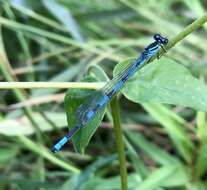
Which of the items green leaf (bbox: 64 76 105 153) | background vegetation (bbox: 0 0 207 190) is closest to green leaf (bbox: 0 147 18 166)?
background vegetation (bbox: 0 0 207 190)

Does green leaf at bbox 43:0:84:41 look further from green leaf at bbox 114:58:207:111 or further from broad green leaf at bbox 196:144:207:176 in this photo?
green leaf at bbox 114:58:207:111

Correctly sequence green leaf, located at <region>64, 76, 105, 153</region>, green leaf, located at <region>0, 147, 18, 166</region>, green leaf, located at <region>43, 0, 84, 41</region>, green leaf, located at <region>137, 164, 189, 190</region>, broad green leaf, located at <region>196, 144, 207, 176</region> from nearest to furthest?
green leaf, located at <region>64, 76, 105, 153</region> → green leaf, located at <region>137, 164, 189, 190</region> → broad green leaf, located at <region>196, 144, 207, 176</region> → green leaf, located at <region>0, 147, 18, 166</region> → green leaf, located at <region>43, 0, 84, 41</region>

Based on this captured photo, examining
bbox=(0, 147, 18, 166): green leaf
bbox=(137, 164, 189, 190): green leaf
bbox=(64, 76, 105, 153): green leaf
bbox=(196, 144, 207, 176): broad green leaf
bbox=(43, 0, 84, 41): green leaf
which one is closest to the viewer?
bbox=(64, 76, 105, 153): green leaf

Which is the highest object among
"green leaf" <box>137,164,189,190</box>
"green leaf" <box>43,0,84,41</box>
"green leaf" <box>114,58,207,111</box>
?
"green leaf" <box>43,0,84,41</box>

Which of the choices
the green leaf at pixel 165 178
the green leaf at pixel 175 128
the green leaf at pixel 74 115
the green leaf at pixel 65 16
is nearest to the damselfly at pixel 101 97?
the green leaf at pixel 74 115

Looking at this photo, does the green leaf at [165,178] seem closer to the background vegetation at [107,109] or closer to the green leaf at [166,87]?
the background vegetation at [107,109]

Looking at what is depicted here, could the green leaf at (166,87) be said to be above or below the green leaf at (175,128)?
below

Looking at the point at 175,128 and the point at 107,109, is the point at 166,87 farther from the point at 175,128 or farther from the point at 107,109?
the point at 175,128
